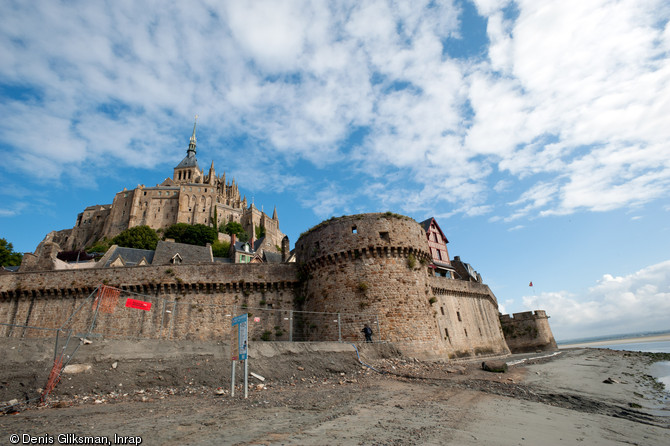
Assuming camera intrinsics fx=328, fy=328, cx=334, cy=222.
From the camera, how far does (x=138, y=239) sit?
66.4 m

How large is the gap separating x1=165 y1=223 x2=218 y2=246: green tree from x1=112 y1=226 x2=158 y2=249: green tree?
17.5 feet

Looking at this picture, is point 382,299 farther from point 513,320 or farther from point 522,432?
point 513,320

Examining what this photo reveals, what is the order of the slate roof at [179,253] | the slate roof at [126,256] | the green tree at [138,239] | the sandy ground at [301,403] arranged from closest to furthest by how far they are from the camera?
1. the sandy ground at [301,403]
2. the slate roof at [126,256]
3. the slate roof at [179,253]
4. the green tree at [138,239]

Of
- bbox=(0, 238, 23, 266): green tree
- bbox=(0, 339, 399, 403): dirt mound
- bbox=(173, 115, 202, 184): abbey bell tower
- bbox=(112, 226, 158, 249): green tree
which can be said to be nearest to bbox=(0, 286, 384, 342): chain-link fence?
bbox=(0, 339, 399, 403): dirt mound

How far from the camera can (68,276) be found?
21.9m

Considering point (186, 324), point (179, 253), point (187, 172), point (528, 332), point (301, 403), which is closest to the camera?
point (301, 403)

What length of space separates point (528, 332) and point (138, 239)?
226 ft

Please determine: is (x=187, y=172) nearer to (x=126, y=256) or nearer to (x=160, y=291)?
(x=126, y=256)

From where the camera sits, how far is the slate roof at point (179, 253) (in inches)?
1144

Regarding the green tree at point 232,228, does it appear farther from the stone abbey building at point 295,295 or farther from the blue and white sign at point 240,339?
the blue and white sign at point 240,339

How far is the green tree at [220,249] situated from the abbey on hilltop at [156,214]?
15687 millimetres

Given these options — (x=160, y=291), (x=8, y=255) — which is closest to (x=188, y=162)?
(x=8, y=255)

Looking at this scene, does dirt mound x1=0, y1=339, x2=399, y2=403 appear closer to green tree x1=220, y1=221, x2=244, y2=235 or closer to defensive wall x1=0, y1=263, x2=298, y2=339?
defensive wall x1=0, y1=263, x2=298, y2=339

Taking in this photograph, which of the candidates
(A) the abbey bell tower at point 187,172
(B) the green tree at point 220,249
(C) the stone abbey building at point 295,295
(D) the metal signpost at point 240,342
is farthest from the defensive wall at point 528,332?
(A) the abbey bell tower at point 187,172
